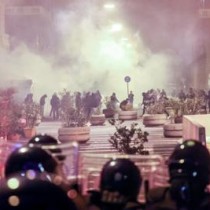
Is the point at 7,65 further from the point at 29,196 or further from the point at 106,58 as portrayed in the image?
the point at 29,196

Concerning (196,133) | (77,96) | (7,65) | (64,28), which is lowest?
(196,133)

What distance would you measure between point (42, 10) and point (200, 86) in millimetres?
1329

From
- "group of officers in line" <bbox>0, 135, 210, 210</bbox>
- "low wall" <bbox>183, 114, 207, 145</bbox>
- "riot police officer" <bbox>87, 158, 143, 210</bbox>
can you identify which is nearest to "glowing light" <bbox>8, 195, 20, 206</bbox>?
"group of officers in line" <bbox>0, 135, 210, 210</bbox>

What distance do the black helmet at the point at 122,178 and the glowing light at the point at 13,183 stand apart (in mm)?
311

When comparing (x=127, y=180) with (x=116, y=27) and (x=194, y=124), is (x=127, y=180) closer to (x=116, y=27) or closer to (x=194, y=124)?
(x=194, y=124)

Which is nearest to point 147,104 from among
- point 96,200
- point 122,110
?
point 122,110

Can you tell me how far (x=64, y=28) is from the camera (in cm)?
389

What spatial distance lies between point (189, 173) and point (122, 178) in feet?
0.60

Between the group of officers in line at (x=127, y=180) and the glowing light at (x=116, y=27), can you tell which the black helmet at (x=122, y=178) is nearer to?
the group of officers in line at (x=127, y=180)

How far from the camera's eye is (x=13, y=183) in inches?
28.7

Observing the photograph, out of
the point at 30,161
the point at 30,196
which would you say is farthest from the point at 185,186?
the point at 30,196

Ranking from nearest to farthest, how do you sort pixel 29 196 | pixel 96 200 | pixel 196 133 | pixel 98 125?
pixel 29 196 < pixel 96 200 < pixel 196 133 < pixel 98 125

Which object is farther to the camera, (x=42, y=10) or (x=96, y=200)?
(x=42, y=10)

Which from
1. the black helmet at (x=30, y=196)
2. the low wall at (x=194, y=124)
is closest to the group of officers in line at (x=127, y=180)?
the black helmet at (x=30, y=196)
